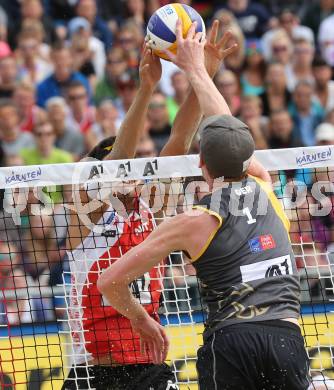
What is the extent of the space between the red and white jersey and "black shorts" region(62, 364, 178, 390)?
0.20ft

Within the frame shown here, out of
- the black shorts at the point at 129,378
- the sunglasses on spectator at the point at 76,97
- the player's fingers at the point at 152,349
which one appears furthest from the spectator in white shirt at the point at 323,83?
the player's fingers at the point at 152,349

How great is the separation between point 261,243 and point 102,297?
1613 mm

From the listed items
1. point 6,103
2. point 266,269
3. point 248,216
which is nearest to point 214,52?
point 248,216

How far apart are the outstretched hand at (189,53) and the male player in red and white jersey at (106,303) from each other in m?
0.25

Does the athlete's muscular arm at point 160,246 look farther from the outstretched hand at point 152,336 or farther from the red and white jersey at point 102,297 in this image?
the red and white jersey at point 102,297

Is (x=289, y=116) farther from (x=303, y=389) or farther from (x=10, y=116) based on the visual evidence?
(x=303, y=389)

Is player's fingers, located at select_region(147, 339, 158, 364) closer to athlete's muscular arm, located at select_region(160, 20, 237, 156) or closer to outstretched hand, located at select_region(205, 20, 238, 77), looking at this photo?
athlete's muscular arm, located at select_region(160, 20, 237, 156)

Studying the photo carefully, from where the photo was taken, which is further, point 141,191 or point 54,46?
point 54,46

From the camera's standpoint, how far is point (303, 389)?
5188mm

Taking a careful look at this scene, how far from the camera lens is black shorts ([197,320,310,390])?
509 cm

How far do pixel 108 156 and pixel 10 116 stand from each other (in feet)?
19.7

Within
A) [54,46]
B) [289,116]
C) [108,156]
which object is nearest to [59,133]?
[54,46]

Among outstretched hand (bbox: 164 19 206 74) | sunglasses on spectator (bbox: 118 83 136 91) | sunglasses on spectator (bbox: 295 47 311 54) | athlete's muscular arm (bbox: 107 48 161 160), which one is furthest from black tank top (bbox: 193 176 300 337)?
sunglasses on spectator (bbox: 295 47 311 54)

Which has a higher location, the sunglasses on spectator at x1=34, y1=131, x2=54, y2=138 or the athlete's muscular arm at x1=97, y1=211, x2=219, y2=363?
the sunglasses on spectator at x1=34, y1=131, x2=54, y2=138
